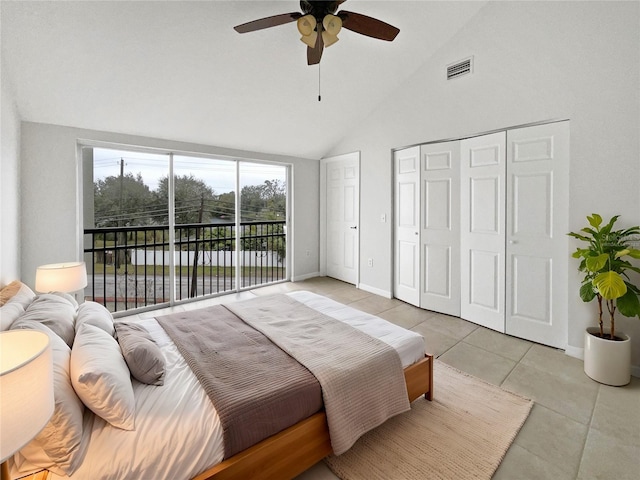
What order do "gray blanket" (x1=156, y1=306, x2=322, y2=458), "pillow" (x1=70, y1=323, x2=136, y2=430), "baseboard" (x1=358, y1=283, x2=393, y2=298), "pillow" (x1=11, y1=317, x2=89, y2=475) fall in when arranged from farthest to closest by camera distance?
1. "baseboard" (x1=358, y1=283, x2=393, y2=298)
2. "gray blanket" (x1=156, y1=306, x2=322, y2=458)
3. "pillow" (x1=70, y1=323, x2=136, y2=430)
4. "pillow" (x1=11, y1=317, x2=89, y2=475)

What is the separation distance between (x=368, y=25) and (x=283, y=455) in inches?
110

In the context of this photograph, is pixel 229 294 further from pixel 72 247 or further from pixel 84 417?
pixel 84 417

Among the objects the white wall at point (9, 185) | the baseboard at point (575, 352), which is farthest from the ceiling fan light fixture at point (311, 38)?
the baseboard at point (575, 352)

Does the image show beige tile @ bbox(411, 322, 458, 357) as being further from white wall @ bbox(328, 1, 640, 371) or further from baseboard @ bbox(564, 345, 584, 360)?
white wall @ bbox(328, 1, 640, 371)

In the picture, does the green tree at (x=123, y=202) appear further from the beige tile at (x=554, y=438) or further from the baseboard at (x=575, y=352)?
the baseboard at (x=575, y=352)

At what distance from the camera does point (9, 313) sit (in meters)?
1.44

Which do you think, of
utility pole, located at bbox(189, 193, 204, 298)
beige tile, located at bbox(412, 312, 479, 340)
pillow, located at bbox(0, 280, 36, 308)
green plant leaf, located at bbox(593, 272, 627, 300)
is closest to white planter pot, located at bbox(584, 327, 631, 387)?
green plant leaf, located at bbox(593, 272, 627, 300)

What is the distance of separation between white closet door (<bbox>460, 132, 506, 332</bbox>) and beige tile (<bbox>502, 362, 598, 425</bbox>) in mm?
795

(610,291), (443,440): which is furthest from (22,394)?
(610,291)

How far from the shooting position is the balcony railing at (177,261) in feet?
11.8

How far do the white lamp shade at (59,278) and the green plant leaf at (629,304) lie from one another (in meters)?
4.16

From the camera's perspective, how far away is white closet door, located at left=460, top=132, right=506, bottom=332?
10.0 feet

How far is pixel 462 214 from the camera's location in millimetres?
3398

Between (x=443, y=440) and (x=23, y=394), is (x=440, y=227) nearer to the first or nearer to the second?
(x=443, y=440)
